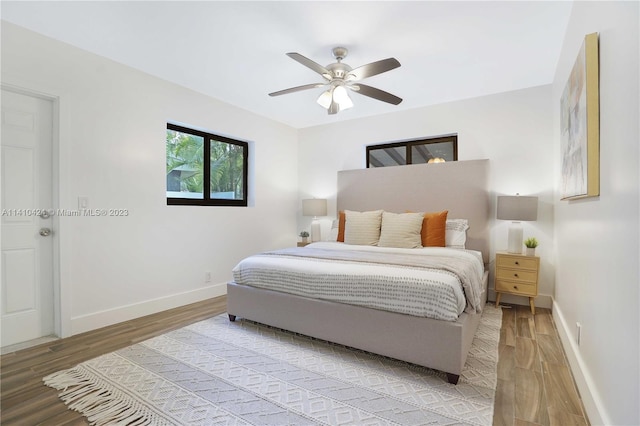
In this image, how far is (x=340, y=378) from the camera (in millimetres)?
1897

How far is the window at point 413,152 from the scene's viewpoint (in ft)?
13.2

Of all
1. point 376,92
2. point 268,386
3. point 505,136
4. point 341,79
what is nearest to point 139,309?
point 268,386

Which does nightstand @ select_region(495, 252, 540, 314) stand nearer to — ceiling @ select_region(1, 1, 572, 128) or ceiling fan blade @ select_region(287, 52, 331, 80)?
ceiling @ select_region(1, 1, 572, 128)

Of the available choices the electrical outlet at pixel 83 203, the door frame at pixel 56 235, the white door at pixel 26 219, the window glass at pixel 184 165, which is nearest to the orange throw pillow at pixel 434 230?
the window glass at pixel 184 165

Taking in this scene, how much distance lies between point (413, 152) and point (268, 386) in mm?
3504

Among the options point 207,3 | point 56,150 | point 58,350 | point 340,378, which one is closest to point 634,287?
point 340,378

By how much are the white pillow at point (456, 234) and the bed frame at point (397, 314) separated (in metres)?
0.28

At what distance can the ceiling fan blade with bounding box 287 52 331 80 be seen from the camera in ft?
7.07

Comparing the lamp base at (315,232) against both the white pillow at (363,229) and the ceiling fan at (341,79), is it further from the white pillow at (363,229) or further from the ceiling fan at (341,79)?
the ceiling fan at (341,79)

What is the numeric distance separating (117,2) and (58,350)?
257 centimetres

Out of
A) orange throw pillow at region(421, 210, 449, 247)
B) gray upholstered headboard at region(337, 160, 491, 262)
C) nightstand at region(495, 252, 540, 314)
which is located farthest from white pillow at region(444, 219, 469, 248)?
nightstand at region(495, 252, 540, 314)

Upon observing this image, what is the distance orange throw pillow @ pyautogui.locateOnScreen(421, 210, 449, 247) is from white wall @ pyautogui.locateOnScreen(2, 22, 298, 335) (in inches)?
96.4

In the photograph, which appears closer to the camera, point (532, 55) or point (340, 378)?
point (340, 378)

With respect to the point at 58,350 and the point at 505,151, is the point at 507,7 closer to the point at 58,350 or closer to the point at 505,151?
the point at 505,151
